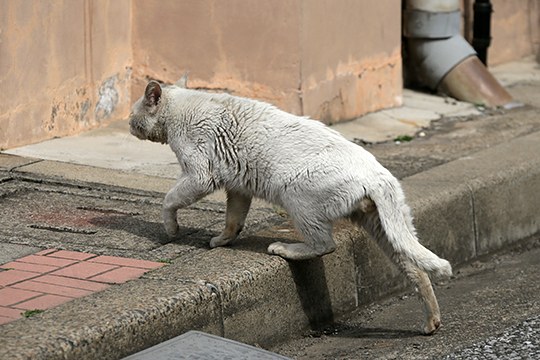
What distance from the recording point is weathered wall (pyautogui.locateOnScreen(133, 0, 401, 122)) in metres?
8.80

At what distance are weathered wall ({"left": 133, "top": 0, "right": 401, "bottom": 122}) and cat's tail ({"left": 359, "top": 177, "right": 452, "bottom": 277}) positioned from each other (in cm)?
333

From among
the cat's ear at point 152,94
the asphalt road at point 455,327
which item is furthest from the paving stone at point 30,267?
the asphalt road at point 455,327

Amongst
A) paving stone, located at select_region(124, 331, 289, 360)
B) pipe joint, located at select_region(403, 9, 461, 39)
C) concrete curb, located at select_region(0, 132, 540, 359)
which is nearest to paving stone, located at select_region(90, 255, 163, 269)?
concrete curb, located at select_region(0, 132, 540, 359)


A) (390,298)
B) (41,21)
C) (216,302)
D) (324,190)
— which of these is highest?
(41,21)

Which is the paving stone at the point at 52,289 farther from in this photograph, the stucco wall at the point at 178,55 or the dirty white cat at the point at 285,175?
the stucco wall at the point at 178,55

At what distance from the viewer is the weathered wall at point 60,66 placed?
25.5 ft

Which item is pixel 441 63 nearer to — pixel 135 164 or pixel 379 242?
pixel 135 164

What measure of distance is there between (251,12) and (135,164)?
1.74 meters

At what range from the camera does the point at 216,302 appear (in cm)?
522

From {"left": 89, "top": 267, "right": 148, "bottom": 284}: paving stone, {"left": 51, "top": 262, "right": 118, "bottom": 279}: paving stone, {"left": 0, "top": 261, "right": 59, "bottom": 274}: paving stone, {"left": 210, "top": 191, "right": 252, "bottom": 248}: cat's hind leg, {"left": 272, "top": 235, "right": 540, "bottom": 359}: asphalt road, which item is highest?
{"left": 210, "top": 191, "right": 252, "bottom": 248}: cat's hind leg

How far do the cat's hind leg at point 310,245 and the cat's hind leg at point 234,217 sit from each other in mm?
265

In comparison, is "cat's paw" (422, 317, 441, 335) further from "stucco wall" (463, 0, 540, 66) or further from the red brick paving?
"stucco wall" (463, 0, 540, 66)

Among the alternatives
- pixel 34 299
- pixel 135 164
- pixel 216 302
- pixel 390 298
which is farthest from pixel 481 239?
pixel 34 299

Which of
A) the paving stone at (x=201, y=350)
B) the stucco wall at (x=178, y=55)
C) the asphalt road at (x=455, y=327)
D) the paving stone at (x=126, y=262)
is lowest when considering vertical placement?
the asphalt road at (x=455, y=327)
